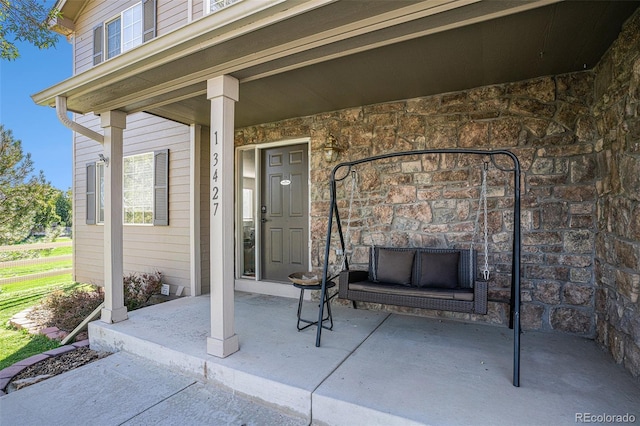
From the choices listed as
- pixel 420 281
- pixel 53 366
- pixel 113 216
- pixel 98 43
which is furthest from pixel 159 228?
Answer: pixel 420 281

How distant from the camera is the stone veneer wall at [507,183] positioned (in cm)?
277

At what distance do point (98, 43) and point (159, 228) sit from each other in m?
3.55

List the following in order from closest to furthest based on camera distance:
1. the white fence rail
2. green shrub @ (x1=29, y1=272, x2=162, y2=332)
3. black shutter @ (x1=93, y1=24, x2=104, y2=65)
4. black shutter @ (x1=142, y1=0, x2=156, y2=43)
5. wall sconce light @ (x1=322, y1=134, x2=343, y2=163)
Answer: wall sconce light @ (x1=322, y1=134, x2=343, y2=163), green shrub @ (x1=29, y1=272, x2=162, y2=332), black shutter @ (x1=142, y1=0, x2=156, y2=43), black shutter @ (x1=93, y1=24, x2=104, y2=65), the white fence rail

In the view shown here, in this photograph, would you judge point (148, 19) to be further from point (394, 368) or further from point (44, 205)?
point (394, 368)

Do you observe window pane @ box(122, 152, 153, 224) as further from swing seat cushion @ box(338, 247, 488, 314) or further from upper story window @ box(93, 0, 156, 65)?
swing seat cushion @ box(338, 247, 488, 314)

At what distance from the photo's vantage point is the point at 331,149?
A: 12.3 feet

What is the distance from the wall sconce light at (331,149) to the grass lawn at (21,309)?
359 centimetres

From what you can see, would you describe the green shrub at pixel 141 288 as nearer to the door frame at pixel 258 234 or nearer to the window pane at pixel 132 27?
the door frame at pixel 258 234

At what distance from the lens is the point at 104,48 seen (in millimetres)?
5449

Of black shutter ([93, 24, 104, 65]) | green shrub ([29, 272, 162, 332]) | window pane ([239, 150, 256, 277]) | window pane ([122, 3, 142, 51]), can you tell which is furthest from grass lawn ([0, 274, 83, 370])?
window pane ([122, 3, 142, 51])

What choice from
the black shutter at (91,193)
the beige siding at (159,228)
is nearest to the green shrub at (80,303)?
the beige siding at (159,228)

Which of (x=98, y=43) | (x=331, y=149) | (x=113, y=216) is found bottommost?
(x=113, y=216)

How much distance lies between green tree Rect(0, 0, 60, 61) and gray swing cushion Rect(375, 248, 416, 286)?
511 centimetres

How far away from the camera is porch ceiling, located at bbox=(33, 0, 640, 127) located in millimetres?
1859
